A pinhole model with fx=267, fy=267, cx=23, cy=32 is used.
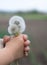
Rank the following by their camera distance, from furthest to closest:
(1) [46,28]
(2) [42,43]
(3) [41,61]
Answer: (1) [46,28] → (2) [42,43] → (3) [41,61]

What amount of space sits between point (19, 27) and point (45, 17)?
4.39ft

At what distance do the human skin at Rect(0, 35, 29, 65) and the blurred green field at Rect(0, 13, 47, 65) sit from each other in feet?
3.48

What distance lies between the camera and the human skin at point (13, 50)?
70cm

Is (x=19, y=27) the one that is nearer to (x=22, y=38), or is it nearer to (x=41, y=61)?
(x=22, y=38)

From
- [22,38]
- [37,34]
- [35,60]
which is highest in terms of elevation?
[22,38]

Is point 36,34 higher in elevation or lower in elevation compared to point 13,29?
lower

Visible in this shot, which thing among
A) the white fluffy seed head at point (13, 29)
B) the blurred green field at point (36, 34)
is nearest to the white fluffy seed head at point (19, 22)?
the white fluffy seed head at point (13, 29)

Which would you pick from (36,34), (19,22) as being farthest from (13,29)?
(36,34)

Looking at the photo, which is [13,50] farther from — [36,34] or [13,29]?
[36,34]

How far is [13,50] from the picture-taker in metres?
0.72

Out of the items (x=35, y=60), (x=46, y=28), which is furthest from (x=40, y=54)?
(x=46, y=28)

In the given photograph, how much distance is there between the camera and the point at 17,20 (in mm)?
726

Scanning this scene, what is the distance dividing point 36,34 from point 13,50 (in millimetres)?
1371

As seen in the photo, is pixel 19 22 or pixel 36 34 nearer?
pixel 19 22
